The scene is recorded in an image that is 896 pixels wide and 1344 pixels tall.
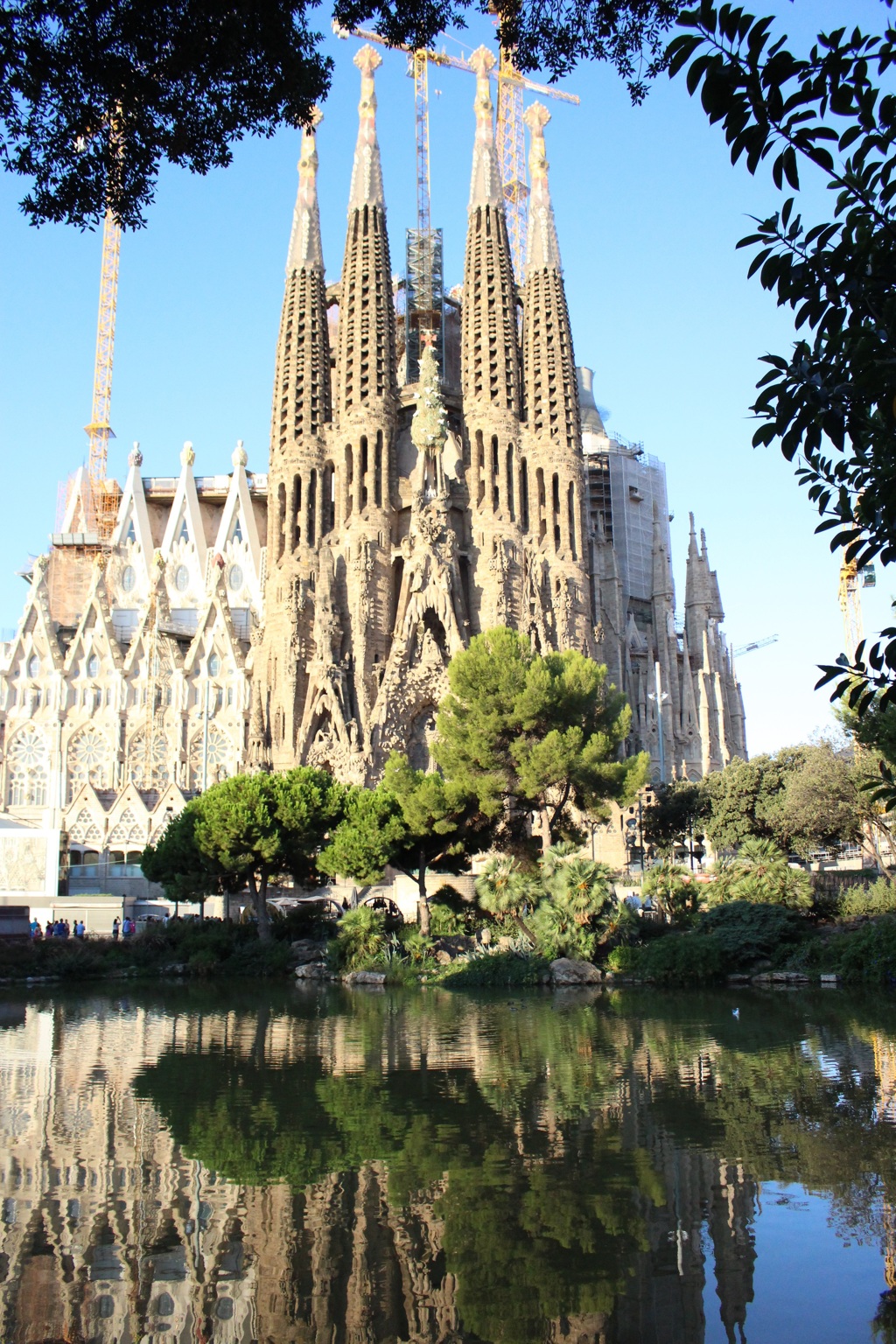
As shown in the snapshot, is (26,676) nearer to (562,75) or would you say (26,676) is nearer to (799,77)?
(562,75)

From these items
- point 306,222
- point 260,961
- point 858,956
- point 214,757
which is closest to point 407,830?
point 260,961

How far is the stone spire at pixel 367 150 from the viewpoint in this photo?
4622 centimetres

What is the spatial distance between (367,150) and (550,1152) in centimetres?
4625

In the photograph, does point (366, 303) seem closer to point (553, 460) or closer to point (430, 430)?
point (430, 430)

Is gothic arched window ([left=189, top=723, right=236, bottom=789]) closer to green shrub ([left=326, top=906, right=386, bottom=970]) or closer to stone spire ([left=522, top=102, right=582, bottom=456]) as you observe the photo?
stone spire ([left=522, top=102, right=582, bottom=456])

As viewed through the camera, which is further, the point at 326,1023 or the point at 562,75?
the point at 326,1023

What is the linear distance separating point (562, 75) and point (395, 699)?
32.8m

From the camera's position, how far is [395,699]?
132ft

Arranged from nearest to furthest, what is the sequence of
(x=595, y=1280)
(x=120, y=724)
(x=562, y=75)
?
(x=595, y=1280) → (x=562, y=75) → (x=120, y=724)

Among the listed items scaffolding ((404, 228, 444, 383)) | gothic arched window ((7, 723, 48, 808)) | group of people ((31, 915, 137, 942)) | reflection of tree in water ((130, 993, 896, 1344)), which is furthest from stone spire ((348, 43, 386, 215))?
reflection of tree in water ((130, 993, 896, 1344))

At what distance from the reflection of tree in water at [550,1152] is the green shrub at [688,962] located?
612cm

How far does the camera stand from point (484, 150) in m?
47.5

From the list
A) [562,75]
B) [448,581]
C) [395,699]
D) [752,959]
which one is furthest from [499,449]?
[562,75]

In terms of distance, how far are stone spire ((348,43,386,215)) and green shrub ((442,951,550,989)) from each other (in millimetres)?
33868
